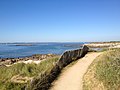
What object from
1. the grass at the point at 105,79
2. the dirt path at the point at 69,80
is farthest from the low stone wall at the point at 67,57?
the grass at the point at 105,79

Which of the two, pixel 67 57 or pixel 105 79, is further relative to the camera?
pixel 67 57

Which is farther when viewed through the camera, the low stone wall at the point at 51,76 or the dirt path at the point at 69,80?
the dirt path at the point at 69,80

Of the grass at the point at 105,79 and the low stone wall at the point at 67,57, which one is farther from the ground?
the low stone wall at the point at 67,57

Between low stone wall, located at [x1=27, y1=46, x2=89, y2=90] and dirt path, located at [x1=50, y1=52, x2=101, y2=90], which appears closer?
low stone wall, located at [x1=27, y1=46, x2=89, y2=90]

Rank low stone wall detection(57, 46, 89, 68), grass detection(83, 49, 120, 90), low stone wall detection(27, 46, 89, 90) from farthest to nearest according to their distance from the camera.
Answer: low stone wall detection(57, 46, 89, 68) → grass detection(83, 49, 120, 90) → low stone wall detection(27, 46, 89, 90)

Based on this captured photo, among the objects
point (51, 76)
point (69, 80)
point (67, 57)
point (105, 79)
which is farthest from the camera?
point (67, 57)

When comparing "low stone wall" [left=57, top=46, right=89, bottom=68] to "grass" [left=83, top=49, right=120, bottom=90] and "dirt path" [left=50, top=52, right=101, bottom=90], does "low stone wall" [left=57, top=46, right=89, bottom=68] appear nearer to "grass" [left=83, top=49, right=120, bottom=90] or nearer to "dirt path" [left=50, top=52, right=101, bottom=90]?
"dirt path" [left=50, top=52, right=101, bottom=90]

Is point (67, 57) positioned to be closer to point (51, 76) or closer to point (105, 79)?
point (51, 76)

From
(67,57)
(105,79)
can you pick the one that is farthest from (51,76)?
(67,57)

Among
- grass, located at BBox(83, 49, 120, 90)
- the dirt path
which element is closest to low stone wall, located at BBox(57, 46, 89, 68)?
the dirt path

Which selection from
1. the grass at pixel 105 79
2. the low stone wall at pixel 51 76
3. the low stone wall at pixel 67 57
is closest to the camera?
the low stone wall at pixel 51 76

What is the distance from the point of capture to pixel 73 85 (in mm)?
12562

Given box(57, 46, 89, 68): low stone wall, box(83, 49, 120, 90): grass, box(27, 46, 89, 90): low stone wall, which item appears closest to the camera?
box(27, 46, 89, 90): low stone wall

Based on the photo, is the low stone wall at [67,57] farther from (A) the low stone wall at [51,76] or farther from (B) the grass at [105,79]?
(B) the grass at [105,79]
